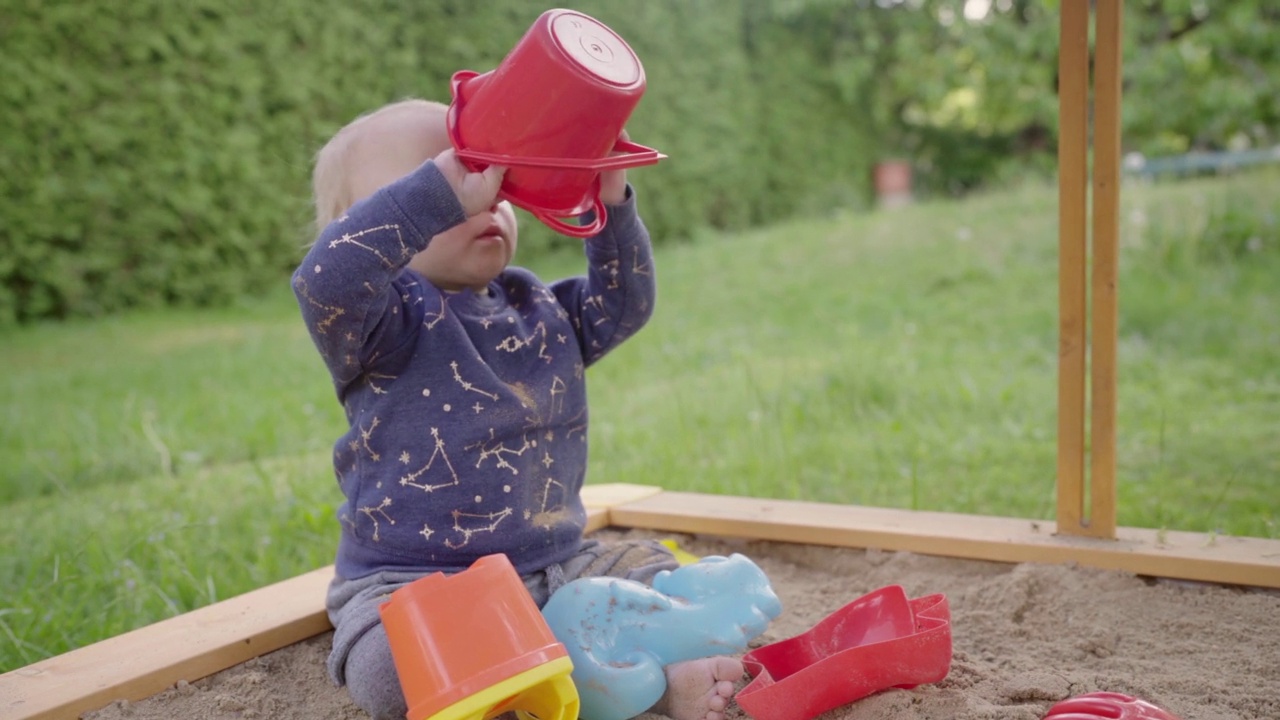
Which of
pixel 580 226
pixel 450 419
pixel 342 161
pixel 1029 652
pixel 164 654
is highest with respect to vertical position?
pixel 342 161

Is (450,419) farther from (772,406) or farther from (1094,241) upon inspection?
(772,406)

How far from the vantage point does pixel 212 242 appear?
6191 millimetres

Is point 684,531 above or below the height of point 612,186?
below

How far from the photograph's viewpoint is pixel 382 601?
146 centimetres

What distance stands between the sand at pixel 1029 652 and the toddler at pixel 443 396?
0.14 m

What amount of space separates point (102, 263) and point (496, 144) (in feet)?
16.9

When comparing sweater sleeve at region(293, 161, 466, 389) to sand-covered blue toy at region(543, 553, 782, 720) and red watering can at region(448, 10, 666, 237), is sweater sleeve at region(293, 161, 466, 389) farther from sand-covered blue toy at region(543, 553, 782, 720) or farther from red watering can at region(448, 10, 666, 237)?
sand-covered blue toy at region(543, 553, 782, 720)

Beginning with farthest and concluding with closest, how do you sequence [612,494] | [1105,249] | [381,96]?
1. [381,96]
2. [612,494]
3. [1105,249]

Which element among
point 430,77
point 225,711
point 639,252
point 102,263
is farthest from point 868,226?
point 225,711

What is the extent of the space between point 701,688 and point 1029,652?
48 centimetres

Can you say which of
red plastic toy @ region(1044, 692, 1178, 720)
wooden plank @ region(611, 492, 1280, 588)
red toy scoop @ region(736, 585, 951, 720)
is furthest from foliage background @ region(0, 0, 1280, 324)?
red plastic toy @ region(1044, 692, 1178, 720)

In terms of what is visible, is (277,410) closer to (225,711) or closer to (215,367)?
(215,367)

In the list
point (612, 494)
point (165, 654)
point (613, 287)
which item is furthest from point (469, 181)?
point (612, 494)

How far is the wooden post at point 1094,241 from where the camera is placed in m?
1.69
